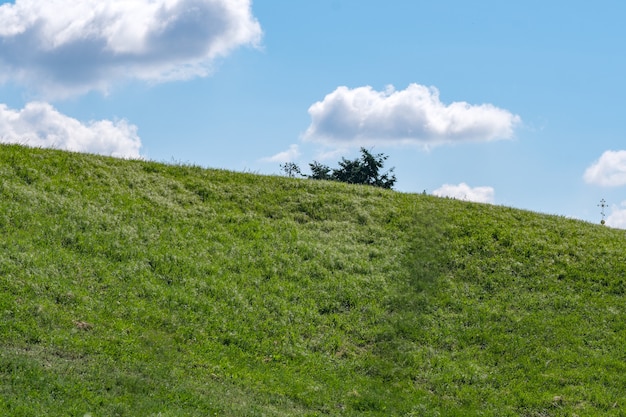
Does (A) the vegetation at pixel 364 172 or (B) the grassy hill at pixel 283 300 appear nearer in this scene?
(B) the grassy hill at pixel 283 300

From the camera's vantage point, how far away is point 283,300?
82.4 feet

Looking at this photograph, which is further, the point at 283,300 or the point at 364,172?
the point at 364,172

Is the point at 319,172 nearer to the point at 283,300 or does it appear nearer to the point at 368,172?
the point at 368,172

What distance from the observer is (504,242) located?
1307 inches

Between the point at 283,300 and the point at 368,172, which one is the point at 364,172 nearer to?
the point at 368,172

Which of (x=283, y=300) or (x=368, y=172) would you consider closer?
(x=283, y=300)

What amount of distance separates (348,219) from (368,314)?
32.1ft

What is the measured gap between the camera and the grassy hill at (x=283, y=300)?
59.3ft

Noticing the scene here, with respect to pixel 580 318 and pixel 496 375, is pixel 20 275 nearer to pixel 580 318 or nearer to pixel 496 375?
pixel 496 375

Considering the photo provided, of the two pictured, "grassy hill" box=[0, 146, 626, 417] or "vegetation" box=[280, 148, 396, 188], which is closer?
"grassy hill" box=[0, 146, 626, 417]

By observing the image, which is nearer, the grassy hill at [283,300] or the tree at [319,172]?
the grassy hill at [283,300]

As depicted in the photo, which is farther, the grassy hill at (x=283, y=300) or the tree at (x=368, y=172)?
the tree at (x=368, y=172)

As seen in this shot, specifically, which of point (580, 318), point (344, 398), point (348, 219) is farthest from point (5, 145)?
point (580, 318)

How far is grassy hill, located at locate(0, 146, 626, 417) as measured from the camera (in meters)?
18.1
